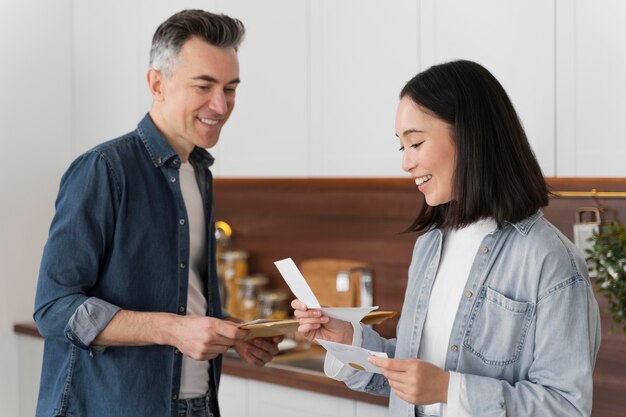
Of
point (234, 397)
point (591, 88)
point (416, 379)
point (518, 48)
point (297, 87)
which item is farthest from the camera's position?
point (297, 87)

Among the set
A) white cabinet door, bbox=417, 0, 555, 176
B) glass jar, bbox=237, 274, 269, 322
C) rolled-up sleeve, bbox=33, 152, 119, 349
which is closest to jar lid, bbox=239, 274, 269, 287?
glass jar, bbox=237, 274, 269, 322

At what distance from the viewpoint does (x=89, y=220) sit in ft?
6.32

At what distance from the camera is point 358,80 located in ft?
10.1

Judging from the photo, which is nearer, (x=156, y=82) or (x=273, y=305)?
(x=156, y=82)

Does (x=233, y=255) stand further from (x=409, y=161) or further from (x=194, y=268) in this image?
(x=409, y=161)

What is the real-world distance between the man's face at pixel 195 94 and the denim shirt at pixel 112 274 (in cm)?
5

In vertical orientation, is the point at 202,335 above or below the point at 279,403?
above

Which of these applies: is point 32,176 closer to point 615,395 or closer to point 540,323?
point 615,395

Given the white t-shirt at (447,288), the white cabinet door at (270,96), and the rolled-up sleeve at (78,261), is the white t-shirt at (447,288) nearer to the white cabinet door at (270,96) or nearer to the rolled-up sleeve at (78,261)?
the rolled-up sleeve at (78,261)

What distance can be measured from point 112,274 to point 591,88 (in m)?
1.37

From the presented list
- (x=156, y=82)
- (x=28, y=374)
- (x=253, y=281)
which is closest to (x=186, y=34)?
(x=156, y=82)

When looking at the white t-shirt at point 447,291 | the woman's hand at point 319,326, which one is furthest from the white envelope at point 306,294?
the white t-shirt at point 447,291

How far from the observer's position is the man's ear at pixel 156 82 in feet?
6.92

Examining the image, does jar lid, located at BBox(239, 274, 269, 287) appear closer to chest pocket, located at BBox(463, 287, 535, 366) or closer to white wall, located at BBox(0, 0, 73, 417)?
white wall, located at BBox(0, 0, 73, 417)
